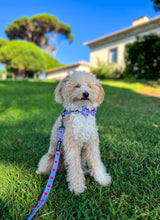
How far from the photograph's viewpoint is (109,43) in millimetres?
19000

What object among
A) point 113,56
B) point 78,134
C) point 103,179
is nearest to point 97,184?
point 103,179

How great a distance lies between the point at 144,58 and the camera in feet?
44.4

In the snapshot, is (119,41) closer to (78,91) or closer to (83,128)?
(78,91)

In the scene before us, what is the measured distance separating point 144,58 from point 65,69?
1500cm

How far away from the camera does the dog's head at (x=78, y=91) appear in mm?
1946

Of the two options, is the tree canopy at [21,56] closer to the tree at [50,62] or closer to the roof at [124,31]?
the tree at [50,62]

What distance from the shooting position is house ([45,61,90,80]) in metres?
22.1

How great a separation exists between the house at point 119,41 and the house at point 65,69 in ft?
4.86

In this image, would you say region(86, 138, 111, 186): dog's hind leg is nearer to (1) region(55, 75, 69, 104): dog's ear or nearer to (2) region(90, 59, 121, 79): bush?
(1) region(55, 75, 69, 104): dog's ear

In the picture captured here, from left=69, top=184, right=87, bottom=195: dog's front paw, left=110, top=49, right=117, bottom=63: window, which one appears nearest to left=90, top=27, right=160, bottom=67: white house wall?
left=110, top=49, right=117, bottom=63: window

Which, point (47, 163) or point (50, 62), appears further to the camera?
point (50, 62)

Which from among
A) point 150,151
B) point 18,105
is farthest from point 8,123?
point 150,151

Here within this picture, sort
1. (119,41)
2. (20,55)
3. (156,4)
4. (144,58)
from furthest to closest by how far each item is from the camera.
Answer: (20,55)
(119,41)
(144,58)
(156,4)

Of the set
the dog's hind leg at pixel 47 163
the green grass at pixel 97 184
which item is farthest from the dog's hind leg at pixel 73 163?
the dog's hind leg at pixel 47 163
